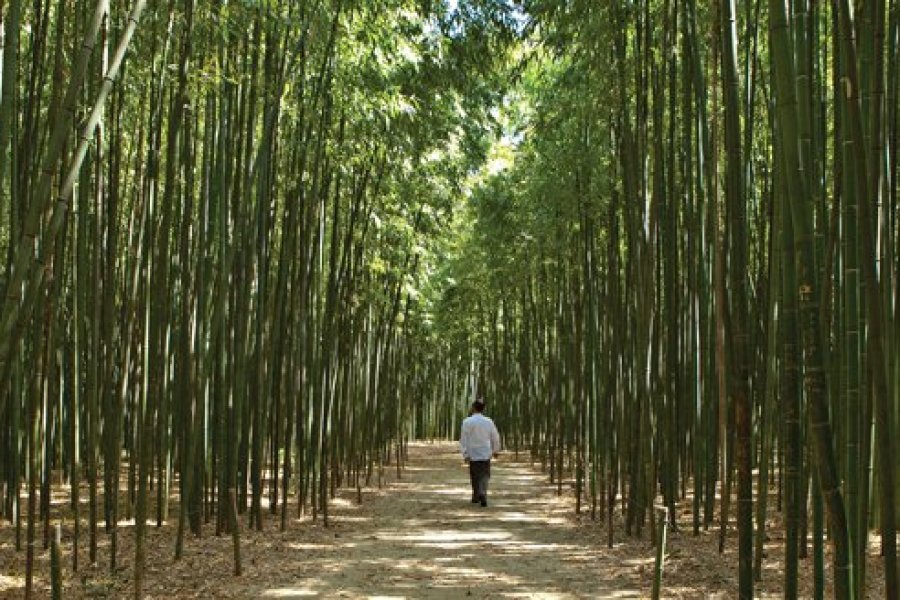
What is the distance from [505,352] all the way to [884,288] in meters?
14.8

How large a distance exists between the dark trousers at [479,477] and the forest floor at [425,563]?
0.65 metres

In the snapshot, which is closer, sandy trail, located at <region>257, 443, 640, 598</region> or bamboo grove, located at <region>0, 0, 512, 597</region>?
bamboo grove, located at <region>0, 0, 512, 597</region>

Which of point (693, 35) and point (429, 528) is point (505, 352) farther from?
point (693, 35)

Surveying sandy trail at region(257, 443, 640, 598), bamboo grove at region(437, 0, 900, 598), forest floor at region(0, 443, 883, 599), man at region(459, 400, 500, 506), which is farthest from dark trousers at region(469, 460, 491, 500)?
bamboo grove at region(437, 0, 900, 598)

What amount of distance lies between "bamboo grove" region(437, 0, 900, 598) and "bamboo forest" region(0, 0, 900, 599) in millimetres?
26

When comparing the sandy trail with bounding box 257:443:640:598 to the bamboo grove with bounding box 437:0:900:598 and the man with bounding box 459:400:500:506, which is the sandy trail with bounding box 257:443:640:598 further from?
the bamboo grove with bounding box 437:0:900:598

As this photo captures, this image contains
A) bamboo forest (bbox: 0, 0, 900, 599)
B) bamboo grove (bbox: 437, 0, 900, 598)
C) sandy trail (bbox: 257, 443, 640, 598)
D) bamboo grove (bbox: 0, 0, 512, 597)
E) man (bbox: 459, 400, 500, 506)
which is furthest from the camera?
man (bbox: 459, 400, 500, 506)

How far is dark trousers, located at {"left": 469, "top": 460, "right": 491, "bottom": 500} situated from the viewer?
883 centimetres

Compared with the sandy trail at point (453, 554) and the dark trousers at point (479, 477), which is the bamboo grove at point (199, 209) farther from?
the dark trousers at point (479, 477)

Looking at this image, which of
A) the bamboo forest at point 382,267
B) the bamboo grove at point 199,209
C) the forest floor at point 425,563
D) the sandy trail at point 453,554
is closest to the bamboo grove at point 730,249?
the bamboo forest at point 382,267

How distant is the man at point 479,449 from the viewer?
8805mm

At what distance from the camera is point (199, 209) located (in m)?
5.89

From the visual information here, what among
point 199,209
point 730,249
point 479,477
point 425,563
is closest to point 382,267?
point 479,477

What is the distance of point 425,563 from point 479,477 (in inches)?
126
